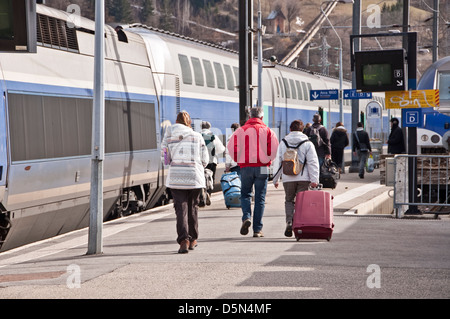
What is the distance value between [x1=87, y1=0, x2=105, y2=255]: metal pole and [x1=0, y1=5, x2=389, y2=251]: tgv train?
1.47 m

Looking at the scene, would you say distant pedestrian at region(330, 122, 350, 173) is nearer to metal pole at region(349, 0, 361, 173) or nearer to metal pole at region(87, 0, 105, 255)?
metal pole at region(349, 0, 361, 173)

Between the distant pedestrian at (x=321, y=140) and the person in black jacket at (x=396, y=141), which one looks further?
the person in black jacket at (x=396, y=141)

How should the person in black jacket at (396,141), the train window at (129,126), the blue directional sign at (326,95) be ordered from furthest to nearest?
the blue directional sign at (326,95) < the person in black jacket at (396,141) < the train window at (129,126)

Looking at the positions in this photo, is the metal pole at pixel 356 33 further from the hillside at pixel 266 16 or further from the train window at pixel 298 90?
the hillside at pixel 266 16

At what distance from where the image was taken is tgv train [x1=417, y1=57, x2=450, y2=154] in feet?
66.9

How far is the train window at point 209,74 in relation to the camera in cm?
2530

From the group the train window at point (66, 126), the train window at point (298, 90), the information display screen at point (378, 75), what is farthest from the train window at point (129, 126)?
the train window at point (298, 90)

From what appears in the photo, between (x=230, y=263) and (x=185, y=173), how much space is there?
5.91 feet

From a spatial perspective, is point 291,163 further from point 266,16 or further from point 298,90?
point 266,16

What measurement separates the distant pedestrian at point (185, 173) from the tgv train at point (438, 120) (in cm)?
941

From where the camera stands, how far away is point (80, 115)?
15.8 meters

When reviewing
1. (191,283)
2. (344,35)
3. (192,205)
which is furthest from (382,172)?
(344,35)

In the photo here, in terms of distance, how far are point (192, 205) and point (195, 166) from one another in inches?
19.6
